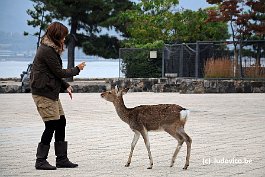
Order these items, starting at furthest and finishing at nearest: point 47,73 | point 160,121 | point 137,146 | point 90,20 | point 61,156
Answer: point 90,20 < point 137,146 < point 61,156 < point 47,73 < point 160,121

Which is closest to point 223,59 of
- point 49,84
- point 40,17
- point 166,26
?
point 166,26

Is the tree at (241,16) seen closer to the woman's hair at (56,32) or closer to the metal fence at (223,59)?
the metal fence at (223,59)

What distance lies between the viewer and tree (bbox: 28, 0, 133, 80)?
159 ft

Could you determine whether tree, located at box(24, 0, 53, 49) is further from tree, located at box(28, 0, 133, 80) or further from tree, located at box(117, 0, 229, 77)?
tree, located at box(117, 0, 229, 77)

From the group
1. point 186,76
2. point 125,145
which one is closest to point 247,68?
point 186,76

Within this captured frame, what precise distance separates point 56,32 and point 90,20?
1508 inches

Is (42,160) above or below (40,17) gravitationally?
below

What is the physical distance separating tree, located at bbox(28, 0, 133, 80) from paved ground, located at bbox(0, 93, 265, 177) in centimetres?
2662

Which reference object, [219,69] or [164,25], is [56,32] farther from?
[164,25]

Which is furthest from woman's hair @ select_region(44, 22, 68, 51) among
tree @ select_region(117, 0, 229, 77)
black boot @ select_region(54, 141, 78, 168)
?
tree @ select_region(117, 0, 229, 77)

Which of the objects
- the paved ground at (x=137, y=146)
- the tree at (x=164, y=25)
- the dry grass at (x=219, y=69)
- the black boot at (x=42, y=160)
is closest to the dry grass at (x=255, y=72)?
the dry grass at (x=219, y=69)

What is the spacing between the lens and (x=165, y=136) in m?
15.1

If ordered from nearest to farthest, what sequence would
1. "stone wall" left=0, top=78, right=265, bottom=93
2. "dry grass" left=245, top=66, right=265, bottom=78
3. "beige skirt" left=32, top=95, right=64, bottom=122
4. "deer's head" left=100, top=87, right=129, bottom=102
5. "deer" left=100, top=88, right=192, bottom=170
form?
"deer" left=100, top=88, right=192, bottom=170 < "beige skirt" left=32, top=95, right=64, bottom=122 < "deer's head" left=100, top=87, right=129, bottom=102 < "stone wall" left=0, top=78, right=265, bottom=93 < "dry grass" left=245, top=66, right=265, bottom=78

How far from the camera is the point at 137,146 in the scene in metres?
13.4
